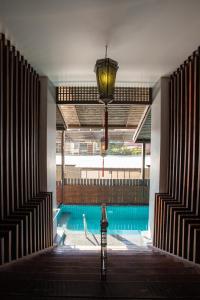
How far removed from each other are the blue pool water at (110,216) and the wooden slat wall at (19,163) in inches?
185

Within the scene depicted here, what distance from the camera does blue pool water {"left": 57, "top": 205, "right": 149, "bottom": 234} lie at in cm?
959

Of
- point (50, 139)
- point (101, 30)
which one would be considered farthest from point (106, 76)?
→ point (50, 139)

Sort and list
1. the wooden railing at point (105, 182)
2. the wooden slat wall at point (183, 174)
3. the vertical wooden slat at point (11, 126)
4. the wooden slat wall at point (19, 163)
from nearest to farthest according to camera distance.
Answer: the wooden slat wall at point (19, 163) → the wooden slat wall at point (183, 174) → the vertical wooden slat at point (11, 126) → the wooden railing at point (105, 182)

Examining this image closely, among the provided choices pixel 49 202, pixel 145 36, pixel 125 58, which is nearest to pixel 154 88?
pixel 125 58

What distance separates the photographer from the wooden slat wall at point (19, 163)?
341cm

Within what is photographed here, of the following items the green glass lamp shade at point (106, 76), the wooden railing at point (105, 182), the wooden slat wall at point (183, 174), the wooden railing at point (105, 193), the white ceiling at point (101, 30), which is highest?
the white ceiling at point (101, 30)

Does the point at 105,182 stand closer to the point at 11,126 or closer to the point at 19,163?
the point at 19,163

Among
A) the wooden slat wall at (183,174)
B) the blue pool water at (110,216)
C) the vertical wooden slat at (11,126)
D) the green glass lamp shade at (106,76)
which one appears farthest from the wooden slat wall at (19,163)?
the blue pool water at (110,216)

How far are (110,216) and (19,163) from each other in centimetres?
719

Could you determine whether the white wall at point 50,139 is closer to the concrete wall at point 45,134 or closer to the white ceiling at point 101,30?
the concrete wall at point 45,134

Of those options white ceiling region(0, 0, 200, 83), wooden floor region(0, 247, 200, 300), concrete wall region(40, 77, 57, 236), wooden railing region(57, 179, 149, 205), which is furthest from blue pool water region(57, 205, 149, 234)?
wooden floor region(0, 247, 200, 300)

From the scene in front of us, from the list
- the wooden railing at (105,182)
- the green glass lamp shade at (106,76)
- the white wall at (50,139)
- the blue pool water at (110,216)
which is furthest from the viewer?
the wooden railing at (105,182)

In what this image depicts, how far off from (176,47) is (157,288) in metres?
3.18

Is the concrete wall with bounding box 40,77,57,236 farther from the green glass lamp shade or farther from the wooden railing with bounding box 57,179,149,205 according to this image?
the wooden railing with bounding box 57,179,149,205
